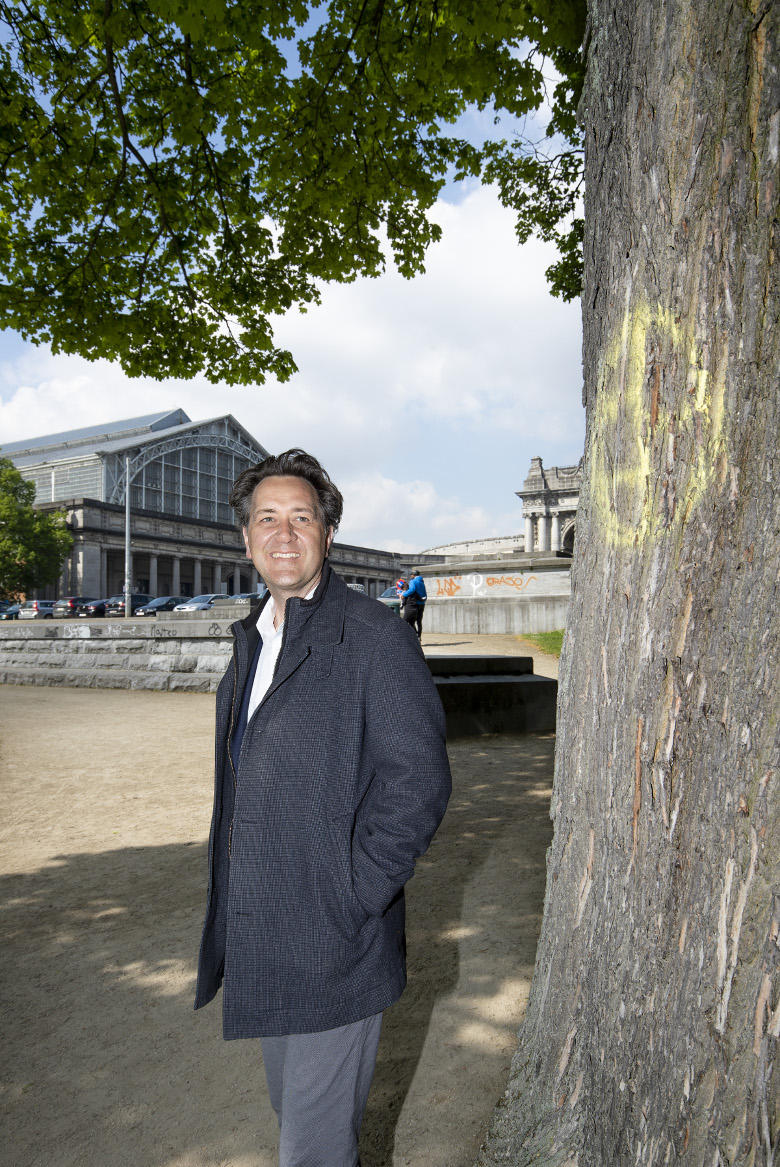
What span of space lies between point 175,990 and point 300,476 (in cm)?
258

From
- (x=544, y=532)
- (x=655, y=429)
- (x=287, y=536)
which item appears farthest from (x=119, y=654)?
(x=544, y=532)

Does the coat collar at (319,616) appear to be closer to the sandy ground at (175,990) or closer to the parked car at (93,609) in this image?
the sandy ground at (175,990)

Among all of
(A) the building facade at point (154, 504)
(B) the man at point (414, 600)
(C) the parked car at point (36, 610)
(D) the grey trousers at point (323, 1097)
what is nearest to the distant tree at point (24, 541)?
(A) the building facade at point (154, 504)

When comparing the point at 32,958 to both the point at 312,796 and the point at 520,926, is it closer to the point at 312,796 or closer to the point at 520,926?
the point at 520,926

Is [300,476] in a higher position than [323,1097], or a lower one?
higher

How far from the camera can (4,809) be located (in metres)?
6.09

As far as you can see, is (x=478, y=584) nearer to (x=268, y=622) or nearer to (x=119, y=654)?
(x=119, y=654)

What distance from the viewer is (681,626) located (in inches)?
59.2

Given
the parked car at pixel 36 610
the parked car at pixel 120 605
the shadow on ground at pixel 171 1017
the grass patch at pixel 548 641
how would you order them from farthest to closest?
the parked car at pixel 120 605 < the parked car at pixel 36 610 < the grass patch at pixel 548 641 < the shadow on ground at pixel 171 1017

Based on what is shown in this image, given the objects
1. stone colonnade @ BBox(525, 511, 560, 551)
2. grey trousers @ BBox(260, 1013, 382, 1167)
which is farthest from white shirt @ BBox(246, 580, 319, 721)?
stone colonnade @ BBox(525, 511, 560, 551)

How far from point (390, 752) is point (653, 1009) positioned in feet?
2.60

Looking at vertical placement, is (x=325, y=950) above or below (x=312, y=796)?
below

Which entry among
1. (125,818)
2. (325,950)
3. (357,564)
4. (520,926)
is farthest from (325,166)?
(357,564)

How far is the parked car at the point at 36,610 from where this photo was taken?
135 feet
